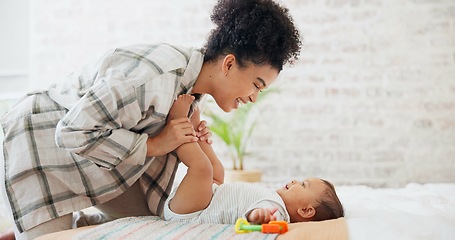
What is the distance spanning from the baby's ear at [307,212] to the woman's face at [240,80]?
42 centimetres

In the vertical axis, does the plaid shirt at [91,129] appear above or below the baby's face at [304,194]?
above

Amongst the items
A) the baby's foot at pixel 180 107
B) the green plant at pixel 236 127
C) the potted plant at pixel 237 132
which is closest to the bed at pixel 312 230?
the baby's foot at pixel 180 107

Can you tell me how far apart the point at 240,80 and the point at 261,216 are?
496 millimetres

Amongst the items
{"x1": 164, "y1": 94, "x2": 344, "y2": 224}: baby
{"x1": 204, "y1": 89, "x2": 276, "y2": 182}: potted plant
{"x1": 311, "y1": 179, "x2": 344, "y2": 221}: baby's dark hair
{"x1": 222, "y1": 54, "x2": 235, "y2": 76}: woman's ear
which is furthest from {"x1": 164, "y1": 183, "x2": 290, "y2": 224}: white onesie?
{"x1": 204, "y1": 89, "x2": 276, "y2": 182}: potted plant

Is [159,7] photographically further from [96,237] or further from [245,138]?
[96,237]

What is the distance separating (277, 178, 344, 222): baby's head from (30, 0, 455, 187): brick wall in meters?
2.64

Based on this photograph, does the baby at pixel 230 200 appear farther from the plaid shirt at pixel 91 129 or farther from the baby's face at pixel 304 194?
the plaid shirt at pixel 91 129

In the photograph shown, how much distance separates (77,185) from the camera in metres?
1.84

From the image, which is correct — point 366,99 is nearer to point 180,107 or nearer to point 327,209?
point 327,209

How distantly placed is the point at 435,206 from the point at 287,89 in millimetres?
2352

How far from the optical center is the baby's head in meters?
1.88

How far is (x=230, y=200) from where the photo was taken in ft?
5.90

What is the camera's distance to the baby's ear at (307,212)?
73.5 inches

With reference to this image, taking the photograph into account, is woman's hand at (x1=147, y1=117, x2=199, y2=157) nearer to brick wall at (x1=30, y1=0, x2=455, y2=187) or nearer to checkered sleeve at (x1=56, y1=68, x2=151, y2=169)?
checkered sleeve at (x1=56, y1=68, x2=151, y2=169)
